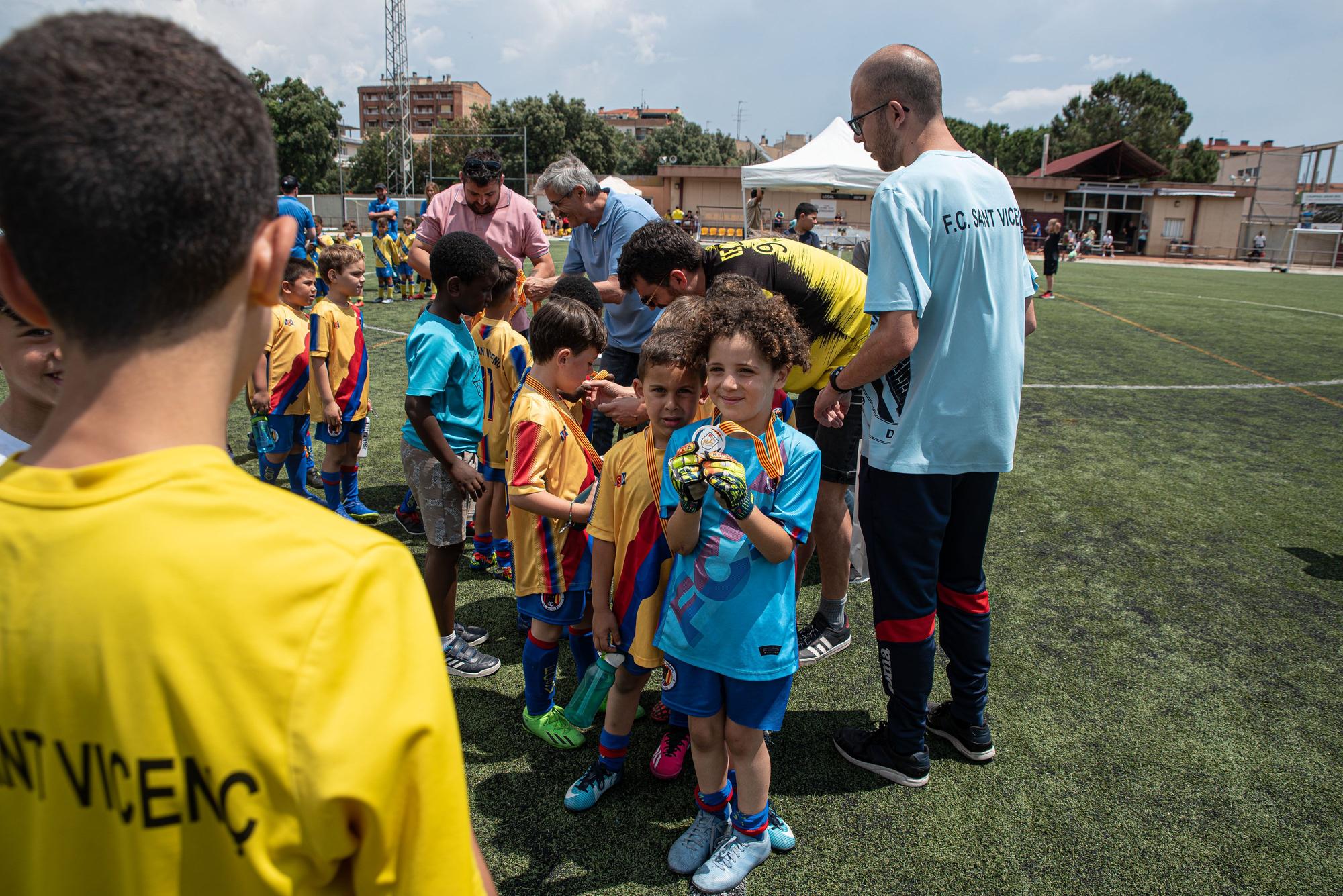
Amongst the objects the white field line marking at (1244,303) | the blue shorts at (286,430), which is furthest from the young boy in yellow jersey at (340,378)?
the white field line marking at (1244,303)

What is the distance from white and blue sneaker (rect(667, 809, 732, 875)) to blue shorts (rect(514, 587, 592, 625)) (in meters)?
0.93

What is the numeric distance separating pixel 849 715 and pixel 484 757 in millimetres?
1650

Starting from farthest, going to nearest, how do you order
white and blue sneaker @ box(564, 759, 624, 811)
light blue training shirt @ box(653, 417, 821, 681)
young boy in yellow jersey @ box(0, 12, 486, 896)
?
white and blue sneaker @ box(564, 759, 624, 811) < light blue training shirt @ box(653, 417, 821, 681) < young boy in yellow jersey @ box(0, 12, 486, 896)

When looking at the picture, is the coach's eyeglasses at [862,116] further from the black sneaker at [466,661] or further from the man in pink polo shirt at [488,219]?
the black sneaker at [466,661]

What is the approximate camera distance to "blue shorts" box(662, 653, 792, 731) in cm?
249

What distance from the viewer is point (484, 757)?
128 inches

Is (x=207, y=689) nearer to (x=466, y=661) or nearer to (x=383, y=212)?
(x=466, y=661)

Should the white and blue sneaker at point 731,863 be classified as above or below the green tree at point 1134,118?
below

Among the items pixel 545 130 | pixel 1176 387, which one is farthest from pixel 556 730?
pixel 545 130

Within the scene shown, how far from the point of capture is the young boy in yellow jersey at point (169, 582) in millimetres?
726

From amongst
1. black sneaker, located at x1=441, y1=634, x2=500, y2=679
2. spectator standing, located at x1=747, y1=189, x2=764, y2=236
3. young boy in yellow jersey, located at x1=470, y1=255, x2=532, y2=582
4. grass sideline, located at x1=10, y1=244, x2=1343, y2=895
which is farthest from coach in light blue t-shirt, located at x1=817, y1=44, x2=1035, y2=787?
spectator standing, located at x1=747, y1=189, x2=764, y2=236

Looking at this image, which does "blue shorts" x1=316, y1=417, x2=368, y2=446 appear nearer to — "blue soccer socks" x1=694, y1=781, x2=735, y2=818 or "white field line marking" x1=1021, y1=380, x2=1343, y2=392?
"blue soccer socks" x1=694, y1=781, x2=735, y2=818

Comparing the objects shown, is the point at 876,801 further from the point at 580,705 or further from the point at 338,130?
the point at 338,130

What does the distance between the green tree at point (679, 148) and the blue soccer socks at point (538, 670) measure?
89.9 meters
